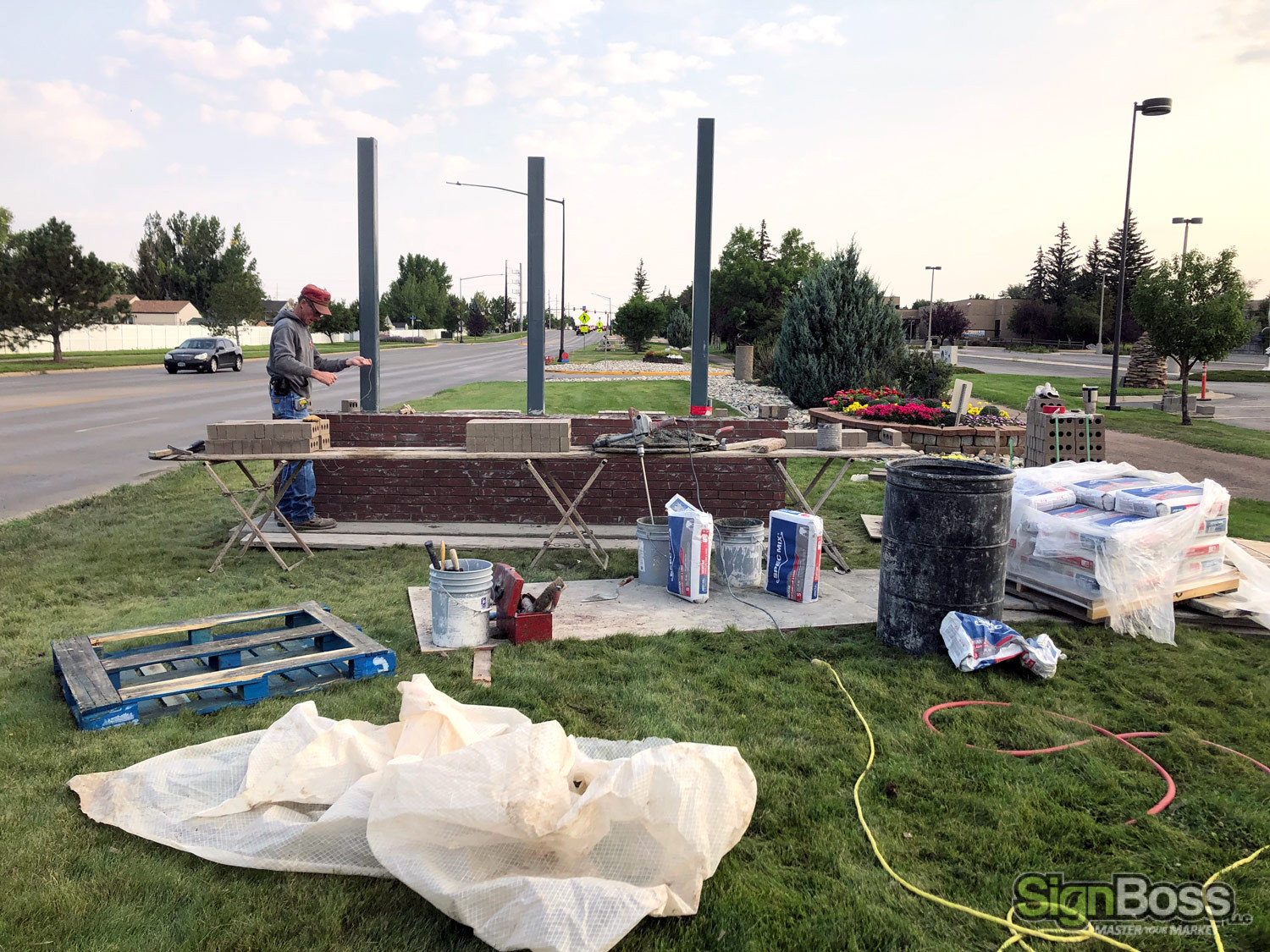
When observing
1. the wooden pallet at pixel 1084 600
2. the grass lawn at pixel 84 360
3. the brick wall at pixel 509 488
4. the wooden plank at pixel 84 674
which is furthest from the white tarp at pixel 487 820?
the grass lawn at pixel 84 360

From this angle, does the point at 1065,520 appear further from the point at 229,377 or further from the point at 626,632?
the point at 229,377

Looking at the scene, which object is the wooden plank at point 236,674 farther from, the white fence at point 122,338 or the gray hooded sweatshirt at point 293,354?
the white fence at point 122,338

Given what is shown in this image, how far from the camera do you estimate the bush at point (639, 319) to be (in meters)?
61.1

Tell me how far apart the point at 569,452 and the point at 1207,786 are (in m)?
4.87

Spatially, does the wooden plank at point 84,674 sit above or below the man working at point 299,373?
below

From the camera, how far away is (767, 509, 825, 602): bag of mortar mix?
6.42 m

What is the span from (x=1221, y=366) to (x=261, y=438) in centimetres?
5963

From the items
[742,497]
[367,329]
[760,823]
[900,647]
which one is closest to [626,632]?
[900,647]

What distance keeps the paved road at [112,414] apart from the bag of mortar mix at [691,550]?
7202mm

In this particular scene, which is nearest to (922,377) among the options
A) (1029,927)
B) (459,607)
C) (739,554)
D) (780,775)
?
(739,554)

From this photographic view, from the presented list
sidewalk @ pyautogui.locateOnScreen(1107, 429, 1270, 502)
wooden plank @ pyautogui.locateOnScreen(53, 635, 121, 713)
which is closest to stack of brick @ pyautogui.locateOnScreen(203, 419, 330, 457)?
wooden plank @ pyautogui.locateOnScreen(53, 635, 121, 713)

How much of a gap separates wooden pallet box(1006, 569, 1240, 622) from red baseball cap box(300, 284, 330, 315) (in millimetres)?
6201

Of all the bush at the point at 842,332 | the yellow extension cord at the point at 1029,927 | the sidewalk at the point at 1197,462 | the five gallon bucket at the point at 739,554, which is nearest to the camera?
the yellow extension cord at the point at 1029,927

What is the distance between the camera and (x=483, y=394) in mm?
22578
